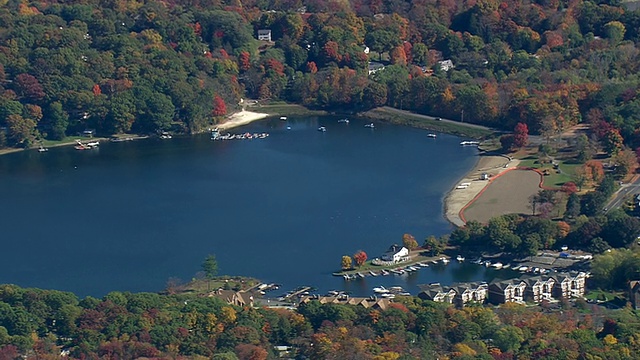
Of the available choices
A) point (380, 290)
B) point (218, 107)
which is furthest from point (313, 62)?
point (380, 290)

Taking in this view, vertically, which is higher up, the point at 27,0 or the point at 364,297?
the point at 27,0

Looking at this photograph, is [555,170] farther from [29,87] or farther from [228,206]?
[29,87]

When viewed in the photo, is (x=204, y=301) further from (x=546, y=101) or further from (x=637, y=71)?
(x=637, y=71)

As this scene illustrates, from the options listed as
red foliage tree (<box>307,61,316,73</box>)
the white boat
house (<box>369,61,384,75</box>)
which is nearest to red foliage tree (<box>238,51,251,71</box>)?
red foliage tree (<box>307,61,316,73</box>)

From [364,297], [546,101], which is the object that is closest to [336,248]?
[364,297]

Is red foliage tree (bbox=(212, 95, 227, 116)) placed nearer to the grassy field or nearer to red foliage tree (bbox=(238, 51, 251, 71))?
red foliage tree (bbox=(238, 51, 251, 71))

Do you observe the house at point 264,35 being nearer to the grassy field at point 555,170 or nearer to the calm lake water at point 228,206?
the calm lake water at point 228,206

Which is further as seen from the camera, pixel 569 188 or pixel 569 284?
pixel 569 188
